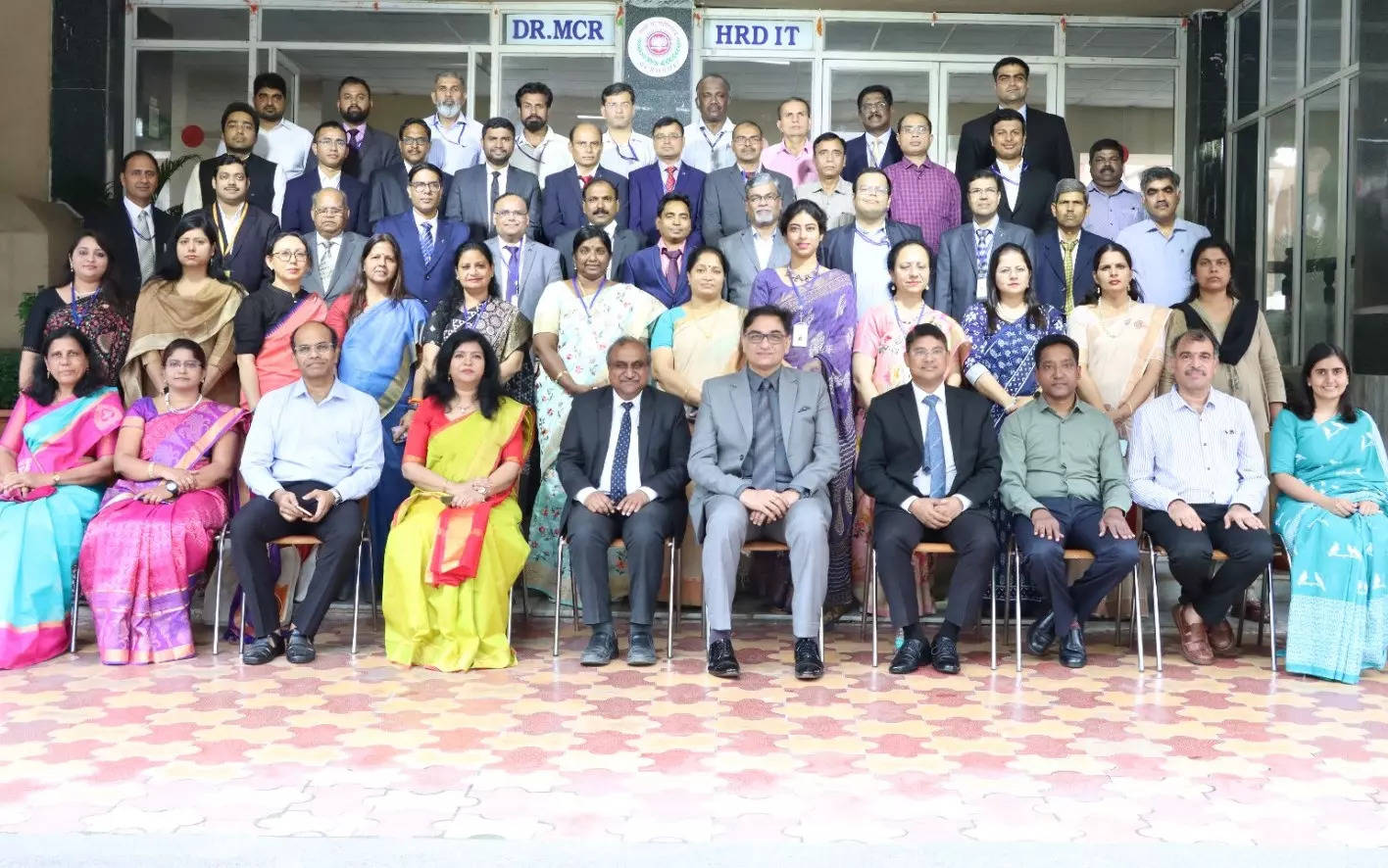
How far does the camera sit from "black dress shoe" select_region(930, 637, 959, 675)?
16.3 ft

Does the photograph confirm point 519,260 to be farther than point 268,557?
Yes

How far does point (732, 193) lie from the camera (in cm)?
660

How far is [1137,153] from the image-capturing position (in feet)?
32.1

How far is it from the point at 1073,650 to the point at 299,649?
2842 millimetres

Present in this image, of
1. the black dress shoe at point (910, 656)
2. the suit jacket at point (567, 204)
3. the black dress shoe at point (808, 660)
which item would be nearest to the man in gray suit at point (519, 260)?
the suit jacket at point (567, 204)

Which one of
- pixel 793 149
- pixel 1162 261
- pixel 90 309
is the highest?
pixel 793 149

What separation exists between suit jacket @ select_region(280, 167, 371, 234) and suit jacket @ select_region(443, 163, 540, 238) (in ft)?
1.42

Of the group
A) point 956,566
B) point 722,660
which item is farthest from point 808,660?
point 956,566

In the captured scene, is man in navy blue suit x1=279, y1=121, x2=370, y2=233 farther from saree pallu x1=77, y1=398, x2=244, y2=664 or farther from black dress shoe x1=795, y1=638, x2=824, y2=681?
black dress shoe x1=795, y1=638, x2=824, y2=681

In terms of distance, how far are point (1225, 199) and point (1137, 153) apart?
2.44ft

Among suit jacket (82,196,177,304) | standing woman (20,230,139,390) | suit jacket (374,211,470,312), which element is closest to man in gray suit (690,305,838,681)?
suit jacket (374,211,470,312)

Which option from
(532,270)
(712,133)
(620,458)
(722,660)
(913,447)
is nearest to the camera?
(722,660)

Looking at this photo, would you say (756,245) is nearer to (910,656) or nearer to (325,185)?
(910,656)

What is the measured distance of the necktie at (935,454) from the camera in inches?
211
